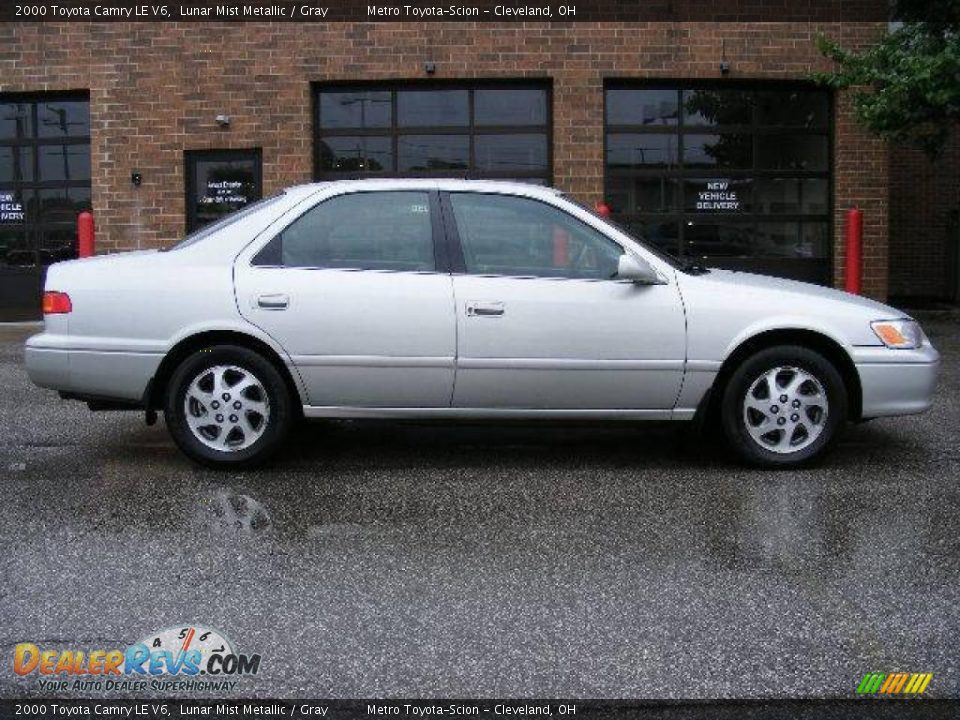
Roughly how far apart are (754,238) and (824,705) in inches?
452

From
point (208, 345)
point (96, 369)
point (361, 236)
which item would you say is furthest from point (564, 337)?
point (96, 369)

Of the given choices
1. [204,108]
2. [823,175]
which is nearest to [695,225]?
[823,175]

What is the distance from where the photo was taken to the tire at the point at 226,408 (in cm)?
586

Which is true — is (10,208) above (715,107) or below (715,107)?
below

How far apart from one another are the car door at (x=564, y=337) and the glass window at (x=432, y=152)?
26.7 feet

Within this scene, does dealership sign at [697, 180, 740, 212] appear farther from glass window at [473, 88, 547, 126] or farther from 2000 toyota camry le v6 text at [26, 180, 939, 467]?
2000 toyota camry le v6 text at [26, 180, 939, 467]

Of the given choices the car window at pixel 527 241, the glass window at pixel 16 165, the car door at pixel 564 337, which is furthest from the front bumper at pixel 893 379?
the glass window at pixel 16 165

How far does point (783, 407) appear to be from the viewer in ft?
19.5

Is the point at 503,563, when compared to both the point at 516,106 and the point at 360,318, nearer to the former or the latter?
the point at 360,318

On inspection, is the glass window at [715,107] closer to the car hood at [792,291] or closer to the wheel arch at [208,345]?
the car hood at [792,291]

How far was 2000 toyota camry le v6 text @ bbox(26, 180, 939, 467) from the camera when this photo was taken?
584cm

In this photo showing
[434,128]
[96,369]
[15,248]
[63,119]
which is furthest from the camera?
[15,248]

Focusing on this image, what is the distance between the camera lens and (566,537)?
4.78 m

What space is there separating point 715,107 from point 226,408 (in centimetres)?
977
